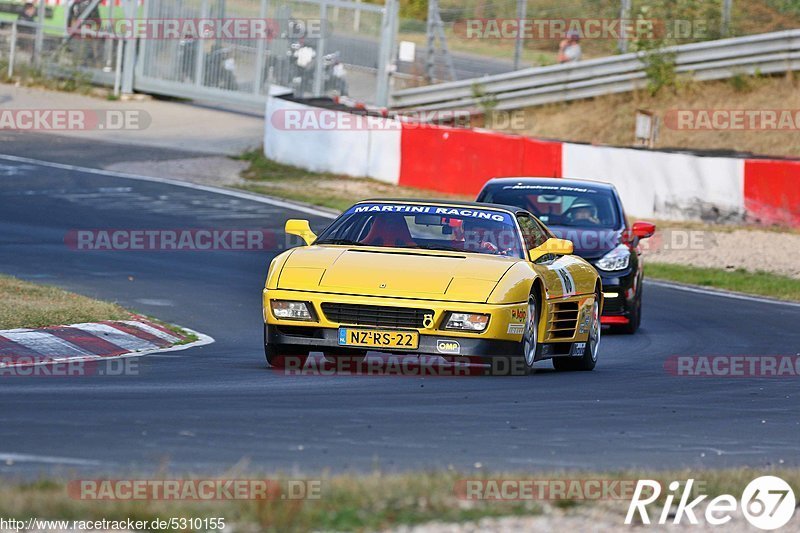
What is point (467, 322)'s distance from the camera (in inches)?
366

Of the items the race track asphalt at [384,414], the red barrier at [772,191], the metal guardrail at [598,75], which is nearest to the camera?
the race track asphalt at [384,414]

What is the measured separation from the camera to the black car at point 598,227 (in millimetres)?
14133

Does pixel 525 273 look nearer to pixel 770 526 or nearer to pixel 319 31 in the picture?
pixel 770 526

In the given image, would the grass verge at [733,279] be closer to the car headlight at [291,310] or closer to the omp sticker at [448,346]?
the omp sticker at [448,346]

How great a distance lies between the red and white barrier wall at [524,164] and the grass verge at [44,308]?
12.5 meters

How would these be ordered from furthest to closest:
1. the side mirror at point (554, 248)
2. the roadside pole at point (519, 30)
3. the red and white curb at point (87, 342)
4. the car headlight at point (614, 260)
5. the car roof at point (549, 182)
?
the roadside pole at point (519, 30)
the car roof at point (549, 182)
the car headlight at point (614, 260)
the side mirror at point (554, 248)
the red and white curb at point (87, 342)

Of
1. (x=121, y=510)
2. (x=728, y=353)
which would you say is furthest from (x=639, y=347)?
(x=121, y=510)

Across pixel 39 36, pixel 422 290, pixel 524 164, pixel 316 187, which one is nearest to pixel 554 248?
pixel 422 290

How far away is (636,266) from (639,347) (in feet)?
5.01

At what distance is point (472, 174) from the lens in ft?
82.7

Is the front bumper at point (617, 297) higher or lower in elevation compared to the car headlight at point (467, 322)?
lower

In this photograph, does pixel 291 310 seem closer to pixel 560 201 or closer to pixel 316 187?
pixel 560 201

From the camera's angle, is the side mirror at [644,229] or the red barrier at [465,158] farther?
the red barrier at [465,158]

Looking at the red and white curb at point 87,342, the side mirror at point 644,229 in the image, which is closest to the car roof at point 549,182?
the side mirror at point 644,229
